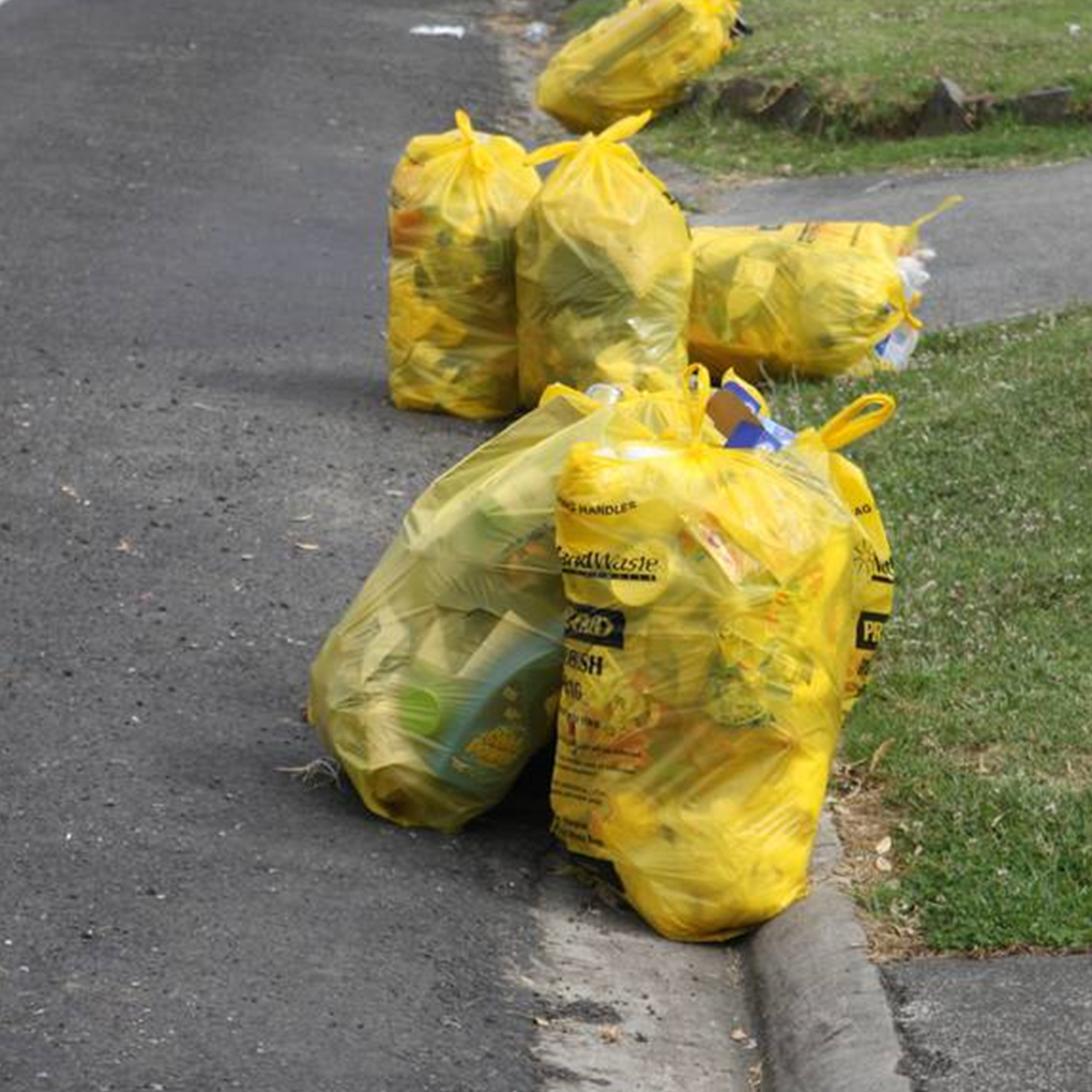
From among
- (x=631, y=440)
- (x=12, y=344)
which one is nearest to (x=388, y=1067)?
(x=631, y=440)

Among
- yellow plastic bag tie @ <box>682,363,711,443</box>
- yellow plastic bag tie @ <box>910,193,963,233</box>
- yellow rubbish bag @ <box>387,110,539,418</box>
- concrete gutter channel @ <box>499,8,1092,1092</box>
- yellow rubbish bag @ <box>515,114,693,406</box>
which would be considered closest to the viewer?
concrete gutter channel @ <box>499,8,1092,1092</box>

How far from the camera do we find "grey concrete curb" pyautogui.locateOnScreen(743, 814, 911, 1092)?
4597 millimetres

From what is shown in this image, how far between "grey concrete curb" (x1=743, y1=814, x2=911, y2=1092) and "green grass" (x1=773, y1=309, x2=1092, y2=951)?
132 mm

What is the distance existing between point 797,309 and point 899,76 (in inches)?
Result: 228

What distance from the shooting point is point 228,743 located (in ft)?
19.8

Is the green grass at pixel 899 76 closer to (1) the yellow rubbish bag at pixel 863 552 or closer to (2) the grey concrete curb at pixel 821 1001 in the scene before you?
(1) the yellow rubbish bag at pixel 863 552

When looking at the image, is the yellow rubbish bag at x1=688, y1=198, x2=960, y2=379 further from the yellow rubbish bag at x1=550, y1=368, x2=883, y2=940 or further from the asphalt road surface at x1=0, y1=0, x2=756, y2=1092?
the yellow rubbish bag at x1=550, y1=368, x2=883, y2=940

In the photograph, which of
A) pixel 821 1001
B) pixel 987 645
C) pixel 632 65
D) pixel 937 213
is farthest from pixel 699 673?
pixel 632 65

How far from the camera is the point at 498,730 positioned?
558 centimetres

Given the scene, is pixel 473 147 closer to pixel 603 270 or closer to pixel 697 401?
pixel 603 270

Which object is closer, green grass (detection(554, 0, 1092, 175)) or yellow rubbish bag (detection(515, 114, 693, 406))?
yellow rubbish bag (detection(515, 114, 693, 406))

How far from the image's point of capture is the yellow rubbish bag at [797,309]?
31.6ft

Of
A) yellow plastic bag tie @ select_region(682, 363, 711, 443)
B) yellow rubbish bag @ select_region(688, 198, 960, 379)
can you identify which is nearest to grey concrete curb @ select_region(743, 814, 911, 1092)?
yellow plastic bag tie @ select_region(682, 363, 711, 443)

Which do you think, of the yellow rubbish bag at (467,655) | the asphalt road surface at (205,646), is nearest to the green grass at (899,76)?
the asphalt road surface at (205,646)
